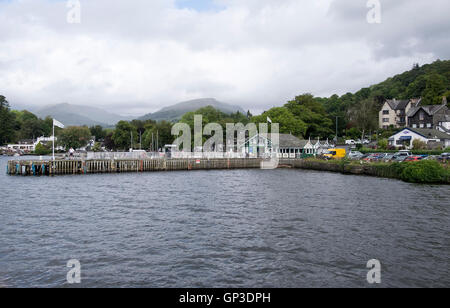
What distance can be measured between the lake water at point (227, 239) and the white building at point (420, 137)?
120 feet

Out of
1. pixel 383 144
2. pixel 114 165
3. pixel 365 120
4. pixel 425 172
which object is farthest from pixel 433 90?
pixel 114 165

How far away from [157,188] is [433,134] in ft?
179

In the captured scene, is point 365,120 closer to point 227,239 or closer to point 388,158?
point 388,158

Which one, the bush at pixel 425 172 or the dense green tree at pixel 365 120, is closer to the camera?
the bush at pixel 425 172

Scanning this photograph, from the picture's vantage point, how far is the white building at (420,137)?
202 feet

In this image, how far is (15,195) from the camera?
103ft

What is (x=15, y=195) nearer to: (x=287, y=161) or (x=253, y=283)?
(x=253, y=283)

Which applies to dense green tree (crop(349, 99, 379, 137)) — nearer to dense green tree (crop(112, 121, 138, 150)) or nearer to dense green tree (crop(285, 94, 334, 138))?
dense green tree (crop(285, 94, 334, 138))

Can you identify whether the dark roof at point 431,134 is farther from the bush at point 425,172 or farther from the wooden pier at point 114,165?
the wooden pier at point 114,165

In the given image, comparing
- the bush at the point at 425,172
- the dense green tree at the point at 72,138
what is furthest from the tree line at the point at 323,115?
the bush at the point at 425,172

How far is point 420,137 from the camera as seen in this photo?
62.4 meters

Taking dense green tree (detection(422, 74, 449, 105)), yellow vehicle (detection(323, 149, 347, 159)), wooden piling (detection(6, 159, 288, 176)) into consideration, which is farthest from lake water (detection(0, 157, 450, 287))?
dense green tree (detection(422, 74, 449, 105))

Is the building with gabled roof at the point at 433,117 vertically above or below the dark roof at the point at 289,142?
above
